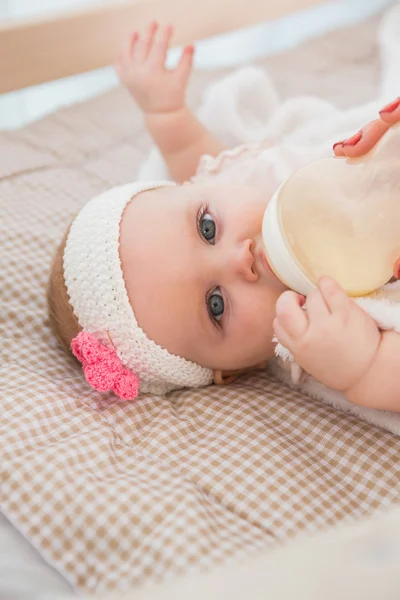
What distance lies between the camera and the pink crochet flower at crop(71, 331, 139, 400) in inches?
36.4

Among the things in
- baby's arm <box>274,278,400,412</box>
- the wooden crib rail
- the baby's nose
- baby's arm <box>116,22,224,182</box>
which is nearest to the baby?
the baby's nose

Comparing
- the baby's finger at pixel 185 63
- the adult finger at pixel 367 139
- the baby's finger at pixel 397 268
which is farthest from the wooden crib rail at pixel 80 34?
the baby's finger at pixel 397 268

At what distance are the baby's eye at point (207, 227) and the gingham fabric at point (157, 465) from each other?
0.23 meters

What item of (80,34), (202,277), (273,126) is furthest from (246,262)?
(80,34)

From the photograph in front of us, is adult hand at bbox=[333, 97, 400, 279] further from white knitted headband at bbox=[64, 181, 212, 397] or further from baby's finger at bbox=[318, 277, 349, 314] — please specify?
white knitted headband at bbox=[64, 181, 212, 397]

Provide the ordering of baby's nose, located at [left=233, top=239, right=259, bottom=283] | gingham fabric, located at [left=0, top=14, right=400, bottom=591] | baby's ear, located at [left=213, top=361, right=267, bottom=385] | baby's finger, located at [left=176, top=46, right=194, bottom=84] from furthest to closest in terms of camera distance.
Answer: baby's finger, located at [left=176, top=46, right=194, bottom=84] < baby's ear, located at [left=213, top=361, right=267, bottom=385] < baby's nose, located at [left=233, top=239, right=259, bottom=283] < gingham fabric, located at [left=0, top=14, right=400, bottom=591]

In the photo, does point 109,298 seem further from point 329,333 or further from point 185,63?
point 185,63

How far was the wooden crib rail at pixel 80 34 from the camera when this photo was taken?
55.8 inches

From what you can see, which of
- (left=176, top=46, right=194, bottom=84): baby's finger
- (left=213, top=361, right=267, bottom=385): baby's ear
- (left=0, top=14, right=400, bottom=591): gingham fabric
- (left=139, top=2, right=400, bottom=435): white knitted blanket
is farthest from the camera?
(left=176, top=46, right=194, bottom=84): baby's finger

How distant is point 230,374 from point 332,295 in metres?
0.34

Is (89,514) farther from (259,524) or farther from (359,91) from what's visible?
(359,91)

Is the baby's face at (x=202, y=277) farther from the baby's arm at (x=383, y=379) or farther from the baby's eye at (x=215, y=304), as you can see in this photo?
the baby's arm at (x=383, y=379)

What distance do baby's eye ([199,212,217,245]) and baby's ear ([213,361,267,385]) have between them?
21 centimetres

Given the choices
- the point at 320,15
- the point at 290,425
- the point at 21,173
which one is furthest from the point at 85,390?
the point at 320,15
